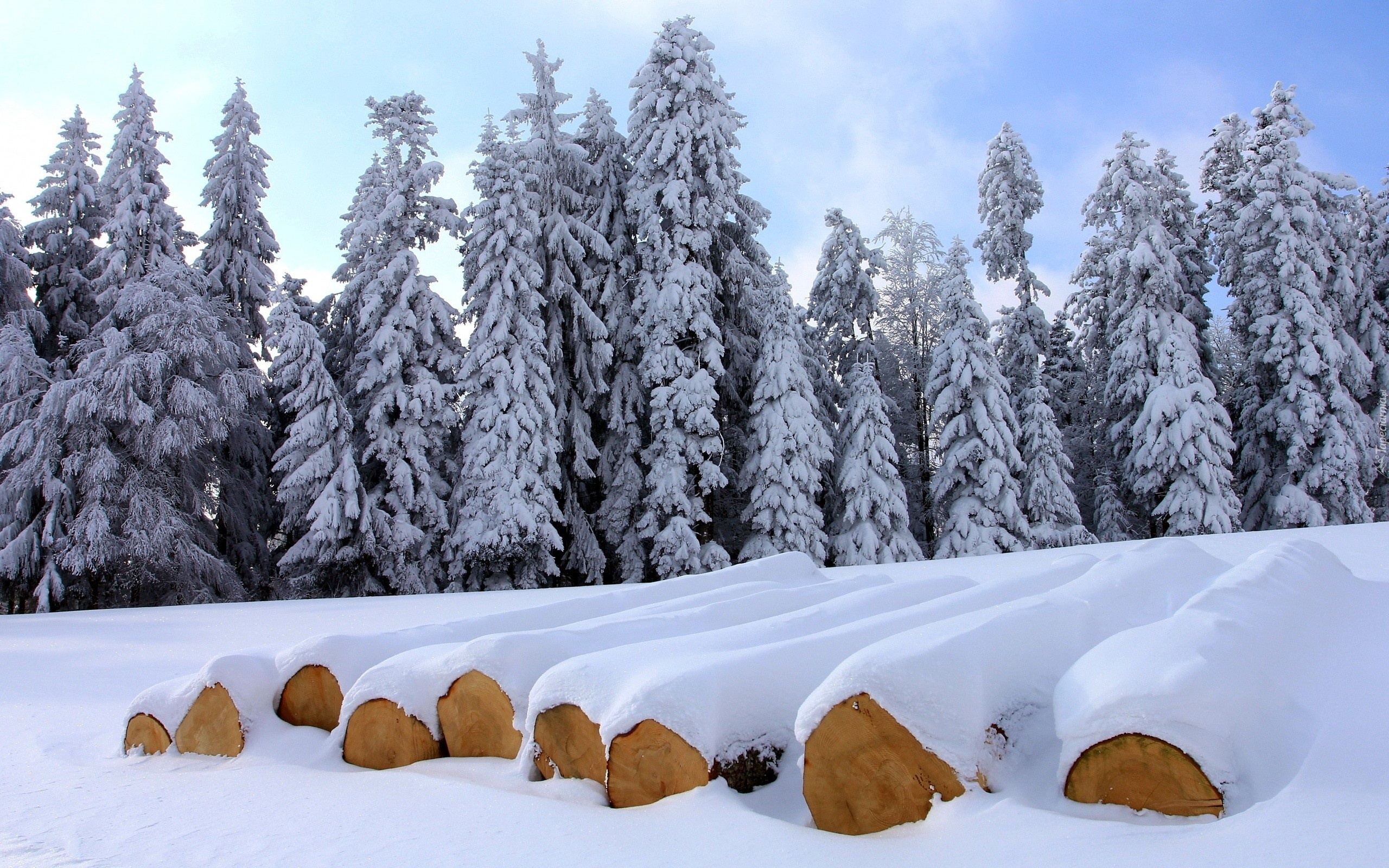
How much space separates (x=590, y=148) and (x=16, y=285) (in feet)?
40.4

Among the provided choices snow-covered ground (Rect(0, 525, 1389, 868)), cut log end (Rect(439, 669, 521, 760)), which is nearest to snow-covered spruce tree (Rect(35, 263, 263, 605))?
snow-covered ground (Rect(0, 525, 1389, 868))

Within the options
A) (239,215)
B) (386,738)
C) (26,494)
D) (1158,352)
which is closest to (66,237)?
(239,215)

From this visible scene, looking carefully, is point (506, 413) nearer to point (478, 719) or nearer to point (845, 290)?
point (845, 290)

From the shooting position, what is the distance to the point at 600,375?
17.4 m

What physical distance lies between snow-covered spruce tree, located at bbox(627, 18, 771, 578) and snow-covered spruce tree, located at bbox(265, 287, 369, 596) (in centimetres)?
547

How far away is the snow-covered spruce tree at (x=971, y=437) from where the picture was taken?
17.5 meters

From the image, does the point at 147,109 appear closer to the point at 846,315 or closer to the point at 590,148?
the point at 590,148

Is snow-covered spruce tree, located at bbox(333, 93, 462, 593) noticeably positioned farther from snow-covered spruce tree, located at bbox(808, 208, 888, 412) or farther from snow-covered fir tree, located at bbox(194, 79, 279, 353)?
snow-covered spruce tree, located at bbox(808, 208, 888, 412)

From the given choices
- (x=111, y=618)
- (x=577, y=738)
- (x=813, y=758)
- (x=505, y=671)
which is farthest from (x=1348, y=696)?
(x=111, y=618)

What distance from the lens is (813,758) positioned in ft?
7.15

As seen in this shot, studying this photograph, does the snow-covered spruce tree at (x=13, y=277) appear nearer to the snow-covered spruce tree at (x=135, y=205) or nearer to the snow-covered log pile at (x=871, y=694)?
the snow-covered spruce tree at (x=135, y=205)

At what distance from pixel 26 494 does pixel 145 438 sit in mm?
2068

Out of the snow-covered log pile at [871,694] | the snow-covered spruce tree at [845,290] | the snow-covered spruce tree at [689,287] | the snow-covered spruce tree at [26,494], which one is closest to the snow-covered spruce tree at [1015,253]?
the snow-covered spruce tree at [845,290]

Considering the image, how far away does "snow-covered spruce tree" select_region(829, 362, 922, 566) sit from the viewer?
17.2 m
